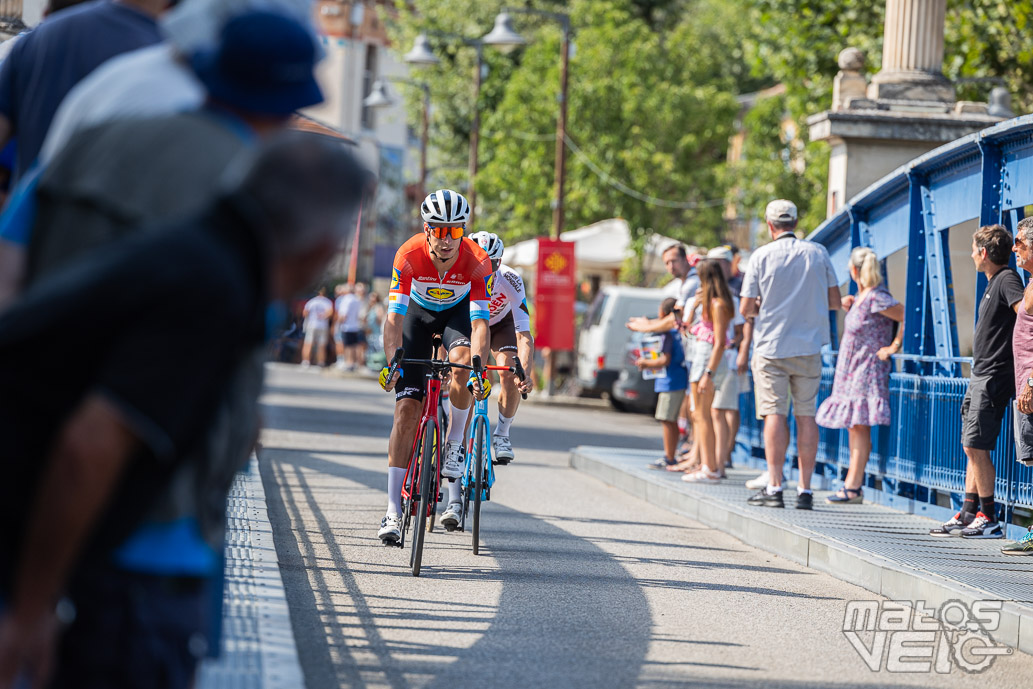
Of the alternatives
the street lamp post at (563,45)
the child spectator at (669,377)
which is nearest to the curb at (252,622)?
the child spectator at (669,377)

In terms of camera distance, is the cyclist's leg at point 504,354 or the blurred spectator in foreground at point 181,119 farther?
the cyclist's leg at point 504,354

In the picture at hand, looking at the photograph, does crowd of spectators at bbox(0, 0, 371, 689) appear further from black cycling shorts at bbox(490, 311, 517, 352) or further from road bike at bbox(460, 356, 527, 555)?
black cycling shorts at bbox(490, 311, 517, 352)

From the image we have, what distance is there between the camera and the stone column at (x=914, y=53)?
51.3 feet

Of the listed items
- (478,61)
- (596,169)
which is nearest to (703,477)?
(596,169)

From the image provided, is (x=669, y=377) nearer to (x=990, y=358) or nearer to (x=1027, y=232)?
(x=990, y=358)

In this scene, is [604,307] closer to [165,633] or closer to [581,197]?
[581,197]

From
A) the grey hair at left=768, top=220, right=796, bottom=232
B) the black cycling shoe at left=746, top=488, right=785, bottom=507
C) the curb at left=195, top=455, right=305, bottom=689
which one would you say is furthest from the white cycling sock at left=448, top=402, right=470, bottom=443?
the grey hair at left=768, top=220, right=796, bottom=232

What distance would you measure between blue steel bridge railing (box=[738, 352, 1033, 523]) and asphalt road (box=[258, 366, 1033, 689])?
62.5 inches

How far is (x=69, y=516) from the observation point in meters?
2.27

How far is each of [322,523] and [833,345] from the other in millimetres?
5994

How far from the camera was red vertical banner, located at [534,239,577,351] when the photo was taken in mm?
27969

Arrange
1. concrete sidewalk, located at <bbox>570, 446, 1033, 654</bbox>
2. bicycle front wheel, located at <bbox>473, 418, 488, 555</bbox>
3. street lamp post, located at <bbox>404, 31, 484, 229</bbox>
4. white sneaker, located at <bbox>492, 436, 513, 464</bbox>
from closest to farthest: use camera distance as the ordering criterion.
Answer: concrete sidewalk, located at <bbox>570, 446, 1033, 654</bbox>, bicycle front wheel, located at <bbox>473, 418, 488, 555</bbox>, white sneaker, located at <bbox>492, 436, 513, 464</bbox>, street lamp post, located at <bbox>404, 31, 484, 229</bbox>

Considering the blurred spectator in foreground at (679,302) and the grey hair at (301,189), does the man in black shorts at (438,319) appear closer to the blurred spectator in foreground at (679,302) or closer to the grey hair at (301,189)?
the blurred spectator in foreground at (679,302)

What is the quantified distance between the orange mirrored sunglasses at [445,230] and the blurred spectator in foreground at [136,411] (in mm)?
6164
